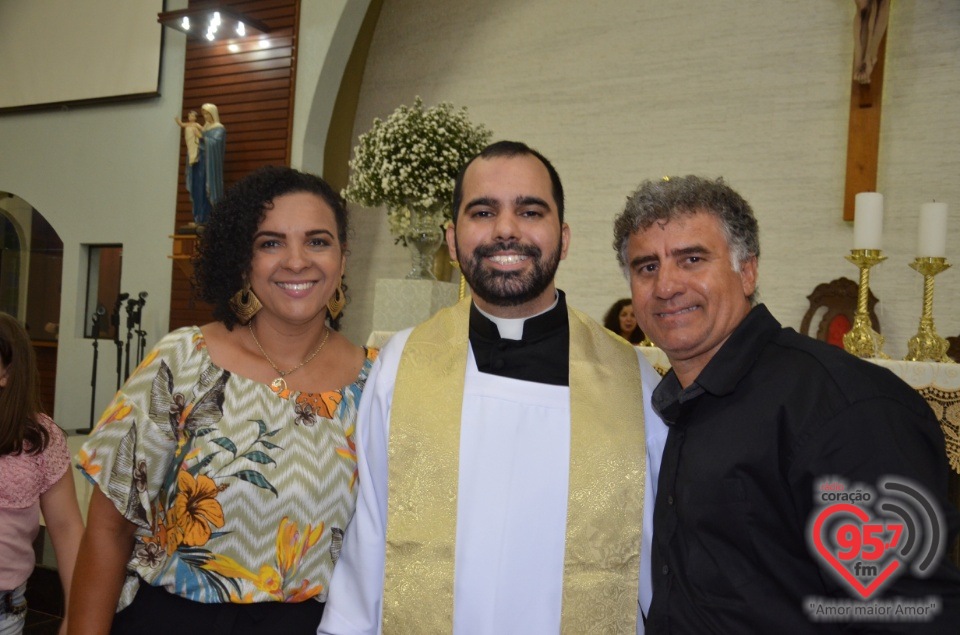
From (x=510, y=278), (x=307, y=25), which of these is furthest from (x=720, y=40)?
(x=510, y=278)

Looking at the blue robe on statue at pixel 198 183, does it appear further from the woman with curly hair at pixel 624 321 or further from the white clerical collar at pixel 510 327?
the white clerical collar at pixel 510 327

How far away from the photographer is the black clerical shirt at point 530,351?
2195 millimetres

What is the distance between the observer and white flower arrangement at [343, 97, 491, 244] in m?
4.65

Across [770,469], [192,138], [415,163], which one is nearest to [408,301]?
[415,163]

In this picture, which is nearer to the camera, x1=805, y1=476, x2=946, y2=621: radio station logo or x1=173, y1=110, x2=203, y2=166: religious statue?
x1=805, y1=476, x2=946, y2=621: radio station logo

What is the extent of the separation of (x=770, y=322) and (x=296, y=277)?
1155 mm

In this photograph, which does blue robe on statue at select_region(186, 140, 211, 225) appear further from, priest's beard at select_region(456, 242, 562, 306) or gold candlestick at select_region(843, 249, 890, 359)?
priest's beard at select_region(456, 242, 562, 306)

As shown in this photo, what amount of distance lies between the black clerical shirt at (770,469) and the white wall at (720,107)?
14.5 ft

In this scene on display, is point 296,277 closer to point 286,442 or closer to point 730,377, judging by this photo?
point 286,442

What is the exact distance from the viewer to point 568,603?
2.04 metres

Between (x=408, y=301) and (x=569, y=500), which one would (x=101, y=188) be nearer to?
(x=408, y=301)

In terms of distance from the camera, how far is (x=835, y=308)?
18.3 ft

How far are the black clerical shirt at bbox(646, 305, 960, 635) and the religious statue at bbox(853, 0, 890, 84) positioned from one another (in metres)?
4.31

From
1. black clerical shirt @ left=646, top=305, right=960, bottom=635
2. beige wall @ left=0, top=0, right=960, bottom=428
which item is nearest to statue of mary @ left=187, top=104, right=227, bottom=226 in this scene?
beige wall @ left=0, top=0, right=960, bottom=428
